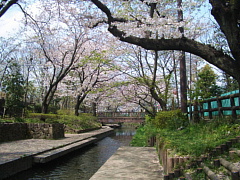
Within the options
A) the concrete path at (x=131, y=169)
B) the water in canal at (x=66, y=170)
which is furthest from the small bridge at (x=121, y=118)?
the concrete path at (x=131, y=169)

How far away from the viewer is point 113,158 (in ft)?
24.5

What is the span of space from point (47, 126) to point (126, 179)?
28.1 ft

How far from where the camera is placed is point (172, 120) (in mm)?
10688

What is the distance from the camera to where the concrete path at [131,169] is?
5.28 meters

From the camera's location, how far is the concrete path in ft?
17.3

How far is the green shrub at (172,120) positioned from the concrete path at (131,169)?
301 cm

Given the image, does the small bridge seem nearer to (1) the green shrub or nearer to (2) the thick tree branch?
(1) the green shrub

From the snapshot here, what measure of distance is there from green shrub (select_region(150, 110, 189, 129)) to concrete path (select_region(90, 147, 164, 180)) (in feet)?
9.87

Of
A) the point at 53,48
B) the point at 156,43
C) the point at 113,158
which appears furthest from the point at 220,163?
the point at 53,48

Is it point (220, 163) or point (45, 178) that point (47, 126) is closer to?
point (45, 178)

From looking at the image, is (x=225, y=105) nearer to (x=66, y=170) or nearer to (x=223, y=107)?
(x=223, y=107)

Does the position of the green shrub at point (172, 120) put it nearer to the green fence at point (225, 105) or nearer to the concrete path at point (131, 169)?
the green fence at point (225, 105)

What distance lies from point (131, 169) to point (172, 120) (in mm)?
5206

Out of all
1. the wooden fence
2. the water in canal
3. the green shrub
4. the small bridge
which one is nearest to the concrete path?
the water in canal
